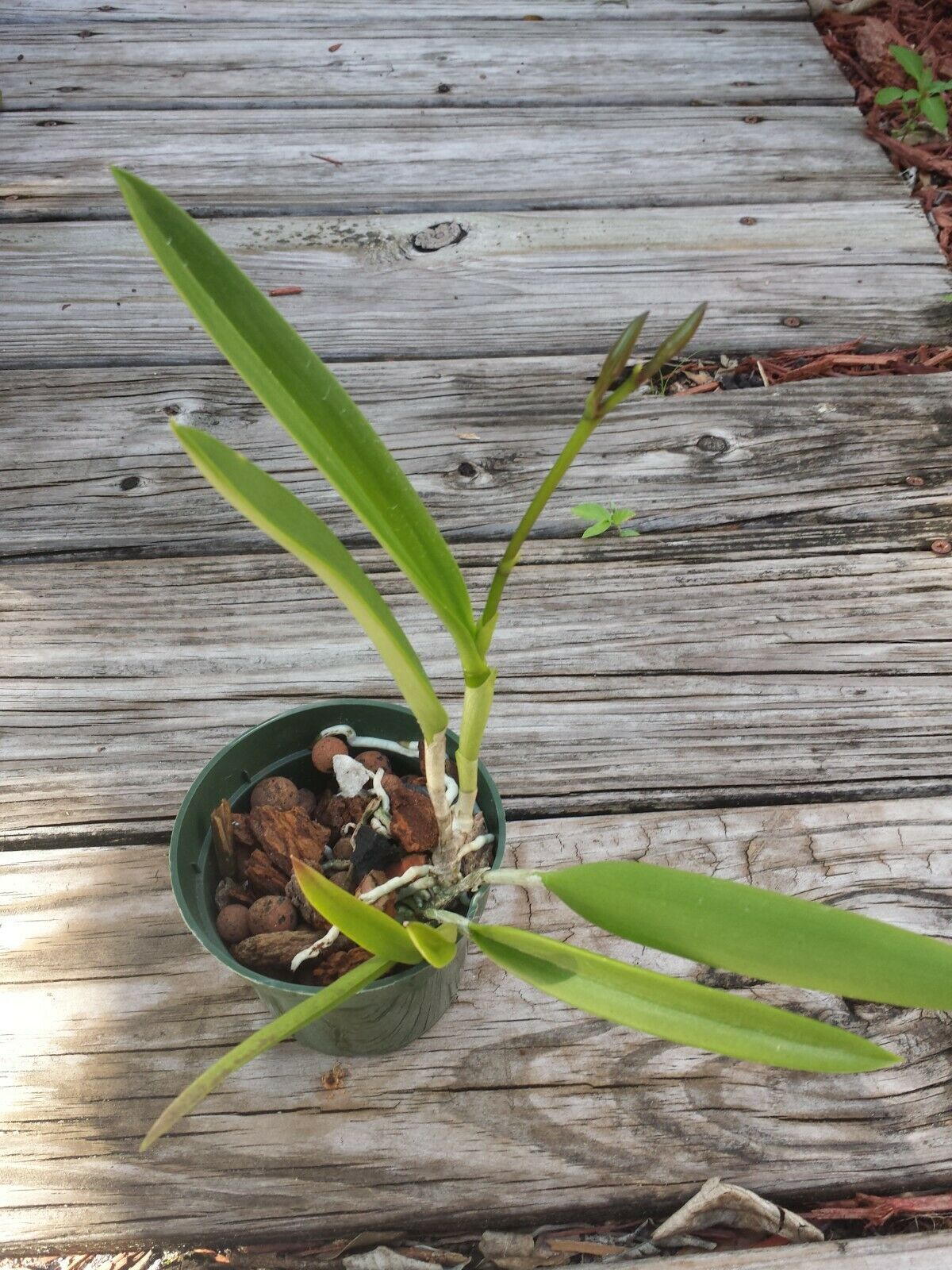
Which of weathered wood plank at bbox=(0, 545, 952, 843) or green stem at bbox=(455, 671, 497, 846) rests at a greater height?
green stem at bbox=(455, 671, 497, 846)

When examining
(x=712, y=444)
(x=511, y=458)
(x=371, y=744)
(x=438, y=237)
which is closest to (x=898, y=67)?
(x=438, y=237)

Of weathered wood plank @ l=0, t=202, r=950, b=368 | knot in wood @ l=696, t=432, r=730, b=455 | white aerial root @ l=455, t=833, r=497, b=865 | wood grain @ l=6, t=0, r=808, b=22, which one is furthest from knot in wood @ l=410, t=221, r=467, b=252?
white aerial root @ l=455, t=833, r=497, b=865

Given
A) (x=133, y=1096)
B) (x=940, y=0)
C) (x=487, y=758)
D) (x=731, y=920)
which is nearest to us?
(x=731, y=920)

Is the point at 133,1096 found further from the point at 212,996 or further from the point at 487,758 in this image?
the point at 487,758

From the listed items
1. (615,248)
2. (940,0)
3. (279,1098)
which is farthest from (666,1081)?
(940,0)

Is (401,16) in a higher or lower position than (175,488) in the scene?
higher

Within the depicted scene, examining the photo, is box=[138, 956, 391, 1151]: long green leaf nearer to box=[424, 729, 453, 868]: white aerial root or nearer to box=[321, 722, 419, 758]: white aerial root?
box=[424, 729, 453, 868]: white aerial root

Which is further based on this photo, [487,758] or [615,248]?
[615,248]

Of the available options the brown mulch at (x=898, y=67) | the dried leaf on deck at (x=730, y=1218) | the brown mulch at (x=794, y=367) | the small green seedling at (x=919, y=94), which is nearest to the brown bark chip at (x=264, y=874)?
the dried leaf on deck at (x=730, y=1218)
